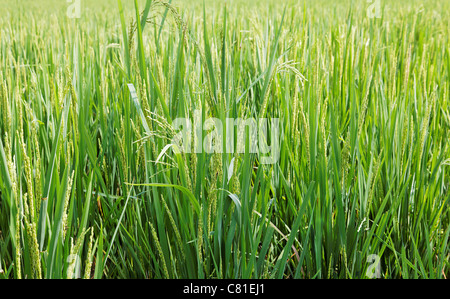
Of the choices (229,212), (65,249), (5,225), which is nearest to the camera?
(65,249)

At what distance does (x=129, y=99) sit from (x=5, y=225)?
0.37 metres

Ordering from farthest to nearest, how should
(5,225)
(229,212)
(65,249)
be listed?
1. (5,225)
2. (229,212)
3. (65,249)

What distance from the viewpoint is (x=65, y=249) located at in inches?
25.4

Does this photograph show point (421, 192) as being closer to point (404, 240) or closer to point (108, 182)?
point (404, 240)

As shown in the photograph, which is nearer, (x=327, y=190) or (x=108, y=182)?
(x=327, y=190)

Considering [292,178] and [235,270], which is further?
[292,178]

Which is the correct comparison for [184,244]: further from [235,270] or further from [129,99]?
[129,99]
